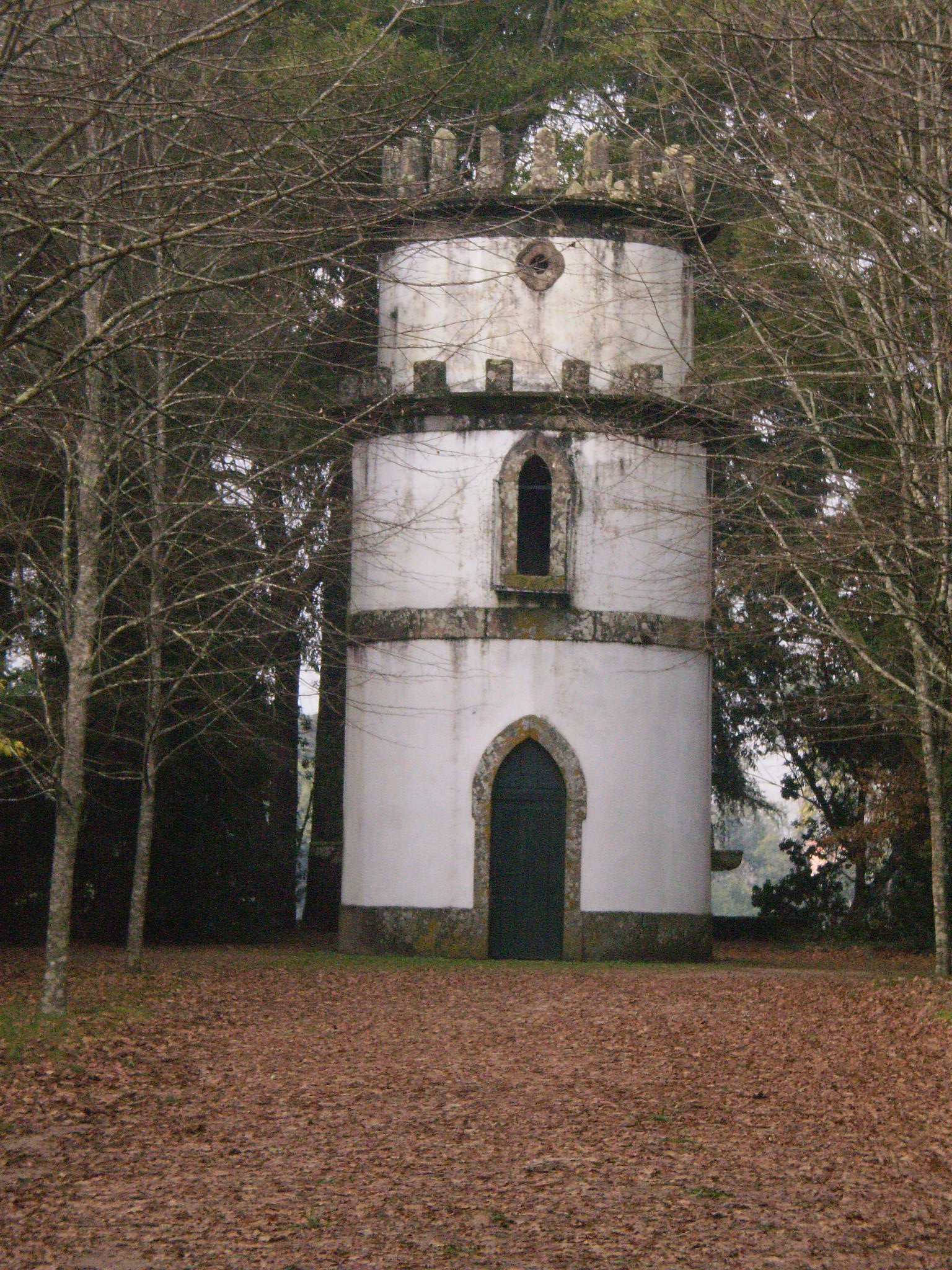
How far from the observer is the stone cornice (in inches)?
883

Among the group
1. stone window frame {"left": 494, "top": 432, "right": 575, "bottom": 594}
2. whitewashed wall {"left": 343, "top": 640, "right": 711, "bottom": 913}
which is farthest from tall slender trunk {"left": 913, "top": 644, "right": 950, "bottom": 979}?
stone window frame {"left": 494, "top": 432, "right": 575, "bottom": 594}

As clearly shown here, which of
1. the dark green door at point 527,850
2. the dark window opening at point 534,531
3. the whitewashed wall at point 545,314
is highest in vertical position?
the whitewashed wall at point 545,314

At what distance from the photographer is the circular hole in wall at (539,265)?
23078mm

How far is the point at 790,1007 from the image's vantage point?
16141 millimetres

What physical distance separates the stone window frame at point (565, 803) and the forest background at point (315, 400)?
3227 millimetres

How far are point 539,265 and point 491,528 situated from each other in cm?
375

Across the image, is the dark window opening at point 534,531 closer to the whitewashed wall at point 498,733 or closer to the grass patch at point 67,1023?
the whitewashed wall at point 498,733

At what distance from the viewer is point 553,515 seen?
22.7m

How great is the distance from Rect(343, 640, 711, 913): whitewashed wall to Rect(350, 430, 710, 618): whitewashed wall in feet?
2.43

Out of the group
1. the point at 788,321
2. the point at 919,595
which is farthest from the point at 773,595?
the point at 788,321

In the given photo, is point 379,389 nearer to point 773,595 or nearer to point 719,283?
point 773,595

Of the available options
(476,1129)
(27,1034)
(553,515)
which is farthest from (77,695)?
(553,515)

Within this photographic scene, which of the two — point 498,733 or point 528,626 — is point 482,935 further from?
point 528,626

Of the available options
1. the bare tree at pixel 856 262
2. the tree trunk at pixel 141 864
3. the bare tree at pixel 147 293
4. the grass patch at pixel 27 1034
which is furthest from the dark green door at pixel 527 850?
the grass patch at pixel 27 1034
